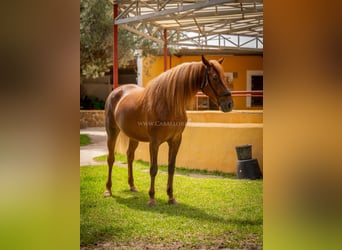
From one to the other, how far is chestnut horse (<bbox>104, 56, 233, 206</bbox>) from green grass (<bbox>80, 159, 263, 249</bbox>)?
1.3 inches

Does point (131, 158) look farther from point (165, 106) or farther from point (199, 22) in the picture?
point (199, 22)

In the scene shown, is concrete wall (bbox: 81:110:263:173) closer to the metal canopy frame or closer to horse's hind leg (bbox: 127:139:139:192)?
horse's hind leg (bbox: 127:139:139:192)

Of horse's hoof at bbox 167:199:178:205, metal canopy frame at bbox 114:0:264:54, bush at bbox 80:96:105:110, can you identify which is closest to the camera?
metal canopy frame at bbox 114:0:264:54

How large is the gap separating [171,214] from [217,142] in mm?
345

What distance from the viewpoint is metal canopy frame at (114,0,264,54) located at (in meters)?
1.49

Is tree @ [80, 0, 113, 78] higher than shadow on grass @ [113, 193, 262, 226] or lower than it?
higher

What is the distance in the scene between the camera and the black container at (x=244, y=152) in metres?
1.50

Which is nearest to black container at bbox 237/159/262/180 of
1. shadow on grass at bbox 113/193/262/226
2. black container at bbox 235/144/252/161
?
black container at bbox 235/144/252/161

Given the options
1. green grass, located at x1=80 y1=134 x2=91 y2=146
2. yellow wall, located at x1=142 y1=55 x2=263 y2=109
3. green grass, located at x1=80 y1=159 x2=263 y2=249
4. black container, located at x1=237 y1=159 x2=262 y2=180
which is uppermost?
yellow wall, located at x1=142 y1=55 x2=263 y2=109

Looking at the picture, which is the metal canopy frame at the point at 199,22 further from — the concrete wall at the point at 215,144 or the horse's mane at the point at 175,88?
the concrete wall at the point at 215,144

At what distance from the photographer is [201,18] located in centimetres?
156

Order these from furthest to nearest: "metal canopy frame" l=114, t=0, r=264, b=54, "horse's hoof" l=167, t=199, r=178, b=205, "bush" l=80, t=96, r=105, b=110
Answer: "bush" l=80, t=96, r=105, b=110
"horse's hoof" l=167, t=199, r=178, b=205
"metal canopy frame" l=114, t=0, r=264, b=54
